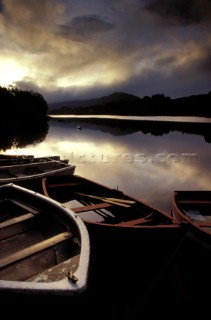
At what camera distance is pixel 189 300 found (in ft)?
16.8

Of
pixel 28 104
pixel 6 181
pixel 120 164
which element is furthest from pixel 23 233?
pixel 28 104

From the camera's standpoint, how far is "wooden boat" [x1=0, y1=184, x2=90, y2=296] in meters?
2.99

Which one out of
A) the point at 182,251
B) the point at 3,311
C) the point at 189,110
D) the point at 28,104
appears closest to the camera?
the point at 3,311

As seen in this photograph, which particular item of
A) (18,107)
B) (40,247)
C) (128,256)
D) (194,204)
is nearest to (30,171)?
(194,204)

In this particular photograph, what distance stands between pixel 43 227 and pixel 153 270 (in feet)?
8.23

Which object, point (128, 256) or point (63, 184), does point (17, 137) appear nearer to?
point (63, 184)

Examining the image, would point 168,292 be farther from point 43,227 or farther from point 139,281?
point 43,227

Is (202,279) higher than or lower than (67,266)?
lower

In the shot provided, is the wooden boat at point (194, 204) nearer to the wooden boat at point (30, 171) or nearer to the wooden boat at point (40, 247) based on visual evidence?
the wooden boat at point (40, 247)

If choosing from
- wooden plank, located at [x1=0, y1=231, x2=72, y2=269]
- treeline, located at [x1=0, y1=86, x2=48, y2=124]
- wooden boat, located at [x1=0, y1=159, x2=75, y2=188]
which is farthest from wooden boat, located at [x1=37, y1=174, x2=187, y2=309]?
treeline, located at [x1=0, y1=86, x2=48, y2=124]

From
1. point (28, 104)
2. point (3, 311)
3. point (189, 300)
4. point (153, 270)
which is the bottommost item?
point (189, 300)

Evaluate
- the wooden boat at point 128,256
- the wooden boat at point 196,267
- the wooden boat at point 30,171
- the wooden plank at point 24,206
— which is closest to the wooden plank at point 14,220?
the wooden plank at point 24,206

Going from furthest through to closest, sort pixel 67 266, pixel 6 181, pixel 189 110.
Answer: pixel 189 110 < pixel 6 181 < pixel 67 266

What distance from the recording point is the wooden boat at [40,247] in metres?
2.99
